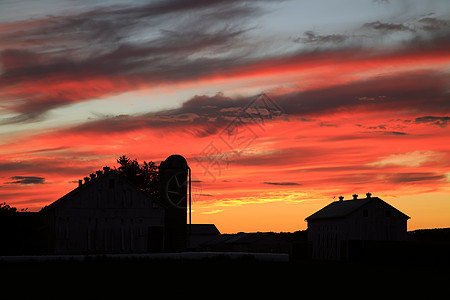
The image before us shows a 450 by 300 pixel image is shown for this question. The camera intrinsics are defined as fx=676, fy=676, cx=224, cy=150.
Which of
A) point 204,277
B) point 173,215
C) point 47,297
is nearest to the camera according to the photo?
point 47,297

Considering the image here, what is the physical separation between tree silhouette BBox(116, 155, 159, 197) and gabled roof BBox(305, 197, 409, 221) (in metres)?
27.1

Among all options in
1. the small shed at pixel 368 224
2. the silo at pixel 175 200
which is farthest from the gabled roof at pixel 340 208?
the silo at pixel 175 200

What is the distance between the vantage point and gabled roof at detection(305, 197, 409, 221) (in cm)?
6861

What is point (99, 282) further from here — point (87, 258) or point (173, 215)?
point (173, 215)

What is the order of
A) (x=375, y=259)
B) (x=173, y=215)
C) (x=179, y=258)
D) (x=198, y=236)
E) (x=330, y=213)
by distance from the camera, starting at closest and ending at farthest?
(x=179, y=258) < (x=375, y=259) < (x=173, y=215) < (x=330, y=213) < (x=198, y=236)

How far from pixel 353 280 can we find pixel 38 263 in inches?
784

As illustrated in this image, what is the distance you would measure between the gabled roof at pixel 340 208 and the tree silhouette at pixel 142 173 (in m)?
27.1

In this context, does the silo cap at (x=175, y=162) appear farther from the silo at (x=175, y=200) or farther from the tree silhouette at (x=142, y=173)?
the tree silhouette at (x=142, y=173)

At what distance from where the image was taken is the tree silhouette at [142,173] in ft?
318

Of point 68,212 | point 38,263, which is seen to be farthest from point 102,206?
point 38,263

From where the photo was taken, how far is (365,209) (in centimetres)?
6825

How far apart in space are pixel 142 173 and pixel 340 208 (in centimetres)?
3568

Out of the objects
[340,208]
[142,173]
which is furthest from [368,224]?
[142,173]

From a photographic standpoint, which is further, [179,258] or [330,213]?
[330,213]
